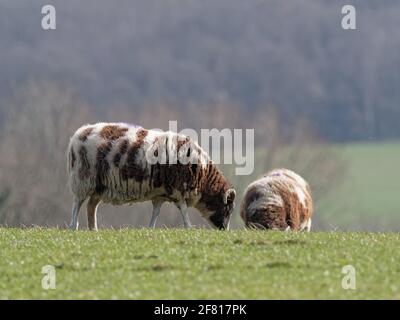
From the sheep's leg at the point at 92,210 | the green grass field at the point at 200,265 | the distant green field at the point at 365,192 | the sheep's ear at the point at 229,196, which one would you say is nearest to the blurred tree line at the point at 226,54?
the distant green field at the point at 365,192

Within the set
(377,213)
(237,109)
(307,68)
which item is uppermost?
(307,68)

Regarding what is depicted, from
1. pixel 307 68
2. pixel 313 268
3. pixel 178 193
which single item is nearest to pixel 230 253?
pixel 313 268

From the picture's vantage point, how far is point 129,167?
21.8 m

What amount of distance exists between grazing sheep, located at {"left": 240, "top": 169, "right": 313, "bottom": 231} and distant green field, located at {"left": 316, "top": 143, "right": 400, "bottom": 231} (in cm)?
A: 4211

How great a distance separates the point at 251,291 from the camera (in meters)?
12.4

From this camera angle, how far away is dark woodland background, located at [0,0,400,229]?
268ft

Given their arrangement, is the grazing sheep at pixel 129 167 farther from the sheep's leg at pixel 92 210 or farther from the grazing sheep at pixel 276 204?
the grazing sheep at pixel 276 204

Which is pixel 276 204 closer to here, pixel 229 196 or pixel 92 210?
pixel 229 196

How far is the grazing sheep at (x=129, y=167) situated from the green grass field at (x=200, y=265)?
13.6 feet

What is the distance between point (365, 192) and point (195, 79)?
36.4 m

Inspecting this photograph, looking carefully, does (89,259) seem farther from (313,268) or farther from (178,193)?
(178,193)

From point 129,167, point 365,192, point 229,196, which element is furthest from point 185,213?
point 365,192

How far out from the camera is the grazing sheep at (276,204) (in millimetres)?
22625
